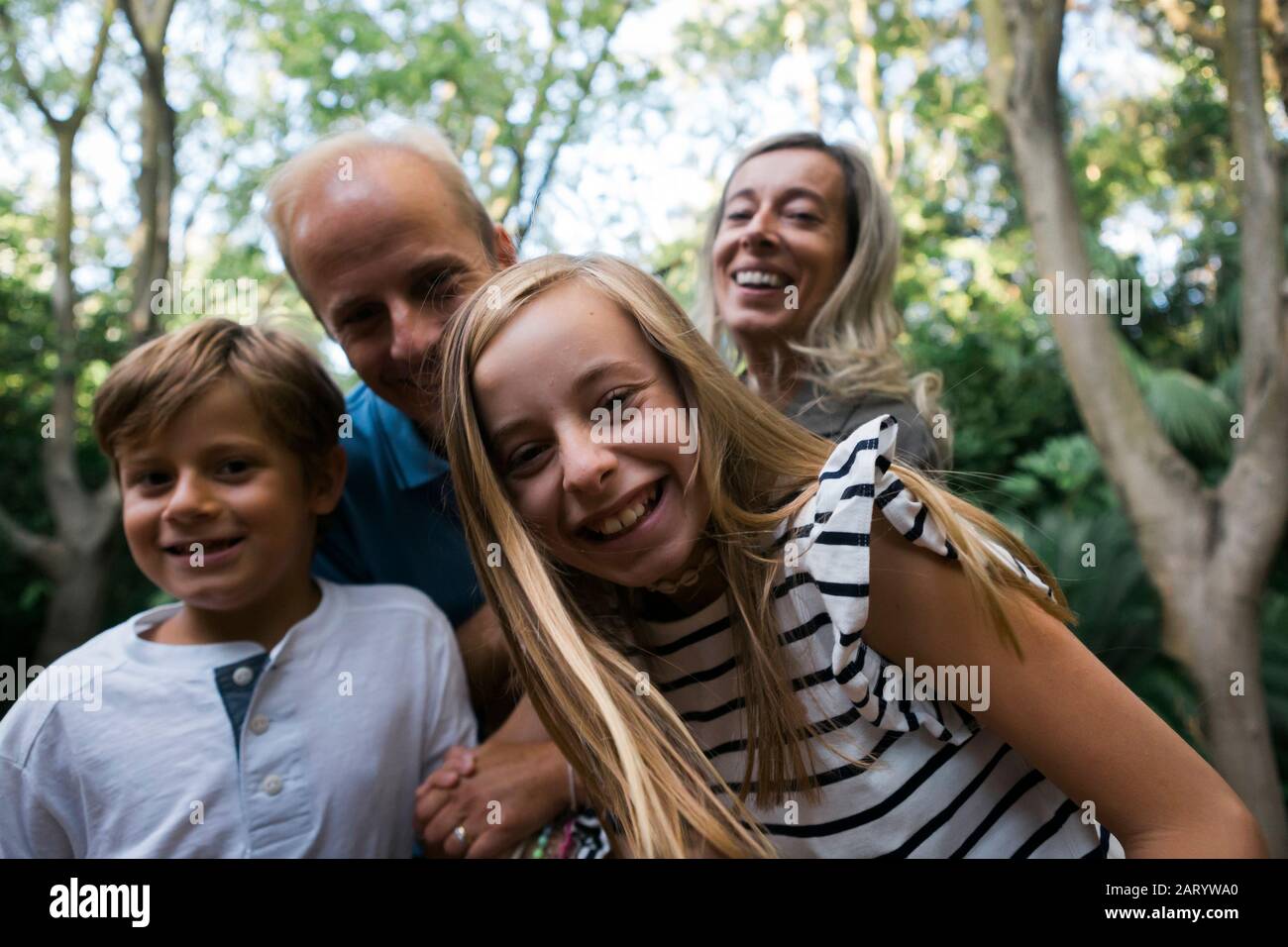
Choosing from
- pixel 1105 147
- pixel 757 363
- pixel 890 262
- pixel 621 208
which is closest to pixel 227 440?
pixel 757 363

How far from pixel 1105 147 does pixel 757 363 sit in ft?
27.5

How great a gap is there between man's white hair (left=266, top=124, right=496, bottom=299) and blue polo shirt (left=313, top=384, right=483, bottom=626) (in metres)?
0.37

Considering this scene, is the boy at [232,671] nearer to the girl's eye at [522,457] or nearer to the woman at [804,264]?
the girl's eye at [522,457]

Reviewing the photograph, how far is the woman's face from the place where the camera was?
8.36 feet

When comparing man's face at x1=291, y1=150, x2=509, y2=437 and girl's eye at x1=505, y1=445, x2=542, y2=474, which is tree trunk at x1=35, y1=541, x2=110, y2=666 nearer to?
man's face at x1=291, y1=150, x2=509, y2=437

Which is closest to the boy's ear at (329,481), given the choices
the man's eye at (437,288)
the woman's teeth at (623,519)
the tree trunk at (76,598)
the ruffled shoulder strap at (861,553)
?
the man's eye at (437,288)

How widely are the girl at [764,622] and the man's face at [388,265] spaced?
1.23 ft

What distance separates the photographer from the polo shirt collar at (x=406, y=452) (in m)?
2.07

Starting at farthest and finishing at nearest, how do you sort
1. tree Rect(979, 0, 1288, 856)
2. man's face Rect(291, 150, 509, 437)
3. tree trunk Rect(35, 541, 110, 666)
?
1. tree trunk Rect(35, 541, 110, 666)
2. tree Rect(979, 0, 1288, 856)
3. man's face Rect(291, 150, 509, 437)

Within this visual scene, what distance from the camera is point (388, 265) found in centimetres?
197

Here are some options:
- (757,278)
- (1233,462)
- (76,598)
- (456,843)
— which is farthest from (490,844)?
(76,598)

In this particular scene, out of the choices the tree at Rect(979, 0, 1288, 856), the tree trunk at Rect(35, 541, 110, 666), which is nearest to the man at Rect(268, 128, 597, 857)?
the tree at Rect(979, 0, 1288, 856)

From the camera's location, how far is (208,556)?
Result: 1779 mm

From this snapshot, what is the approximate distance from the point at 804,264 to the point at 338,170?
1118 mm
